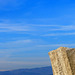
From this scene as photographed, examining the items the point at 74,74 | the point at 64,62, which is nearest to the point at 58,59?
the point at 64,62

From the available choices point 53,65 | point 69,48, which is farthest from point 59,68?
point 69,48

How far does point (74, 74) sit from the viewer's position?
7812 mm

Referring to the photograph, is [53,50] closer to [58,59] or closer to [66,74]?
[58,59]

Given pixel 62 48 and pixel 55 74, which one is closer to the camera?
pixel 62 48

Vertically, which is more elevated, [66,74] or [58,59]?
[58,59]

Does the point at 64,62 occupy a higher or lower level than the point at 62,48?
lower

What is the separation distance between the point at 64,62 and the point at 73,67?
0.41m

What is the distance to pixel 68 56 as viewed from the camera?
788cm

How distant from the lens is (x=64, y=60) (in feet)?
25.5

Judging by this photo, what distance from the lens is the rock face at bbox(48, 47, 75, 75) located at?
25.4 ft

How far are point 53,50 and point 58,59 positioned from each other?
0.43 meters

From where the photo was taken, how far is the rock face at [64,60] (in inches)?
305

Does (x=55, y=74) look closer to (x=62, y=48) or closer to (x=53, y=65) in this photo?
(x=53, y=65)

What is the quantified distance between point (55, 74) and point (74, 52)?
1.21 metres
